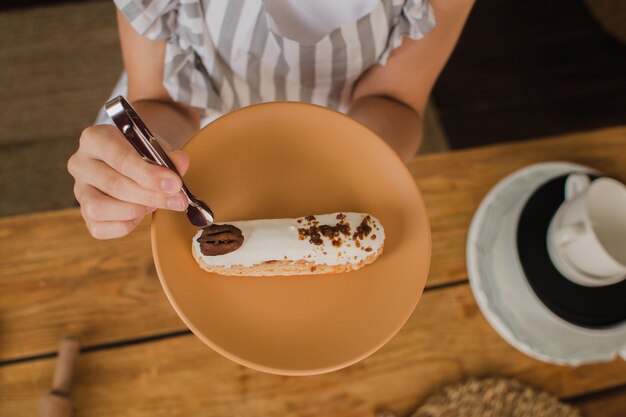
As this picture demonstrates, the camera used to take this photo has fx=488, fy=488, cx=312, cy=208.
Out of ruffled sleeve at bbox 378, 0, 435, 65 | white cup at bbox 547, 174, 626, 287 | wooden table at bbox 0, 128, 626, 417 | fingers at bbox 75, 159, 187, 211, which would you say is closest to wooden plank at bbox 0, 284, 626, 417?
wooden table at bbox 0, 128, 626, 417

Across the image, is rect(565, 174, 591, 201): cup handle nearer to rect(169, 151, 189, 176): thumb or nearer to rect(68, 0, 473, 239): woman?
rect(68, 0, 473, 239): woman

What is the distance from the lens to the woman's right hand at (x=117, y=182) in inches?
18.3

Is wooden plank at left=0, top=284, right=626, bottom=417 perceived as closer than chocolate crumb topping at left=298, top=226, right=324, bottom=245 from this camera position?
No

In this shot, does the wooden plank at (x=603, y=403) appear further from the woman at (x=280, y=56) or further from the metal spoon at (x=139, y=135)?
the metal spoon at (x=139, y=135)

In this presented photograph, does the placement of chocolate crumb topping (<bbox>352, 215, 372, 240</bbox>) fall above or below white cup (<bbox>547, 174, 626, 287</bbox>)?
above

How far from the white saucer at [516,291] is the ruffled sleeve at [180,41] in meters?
0.44

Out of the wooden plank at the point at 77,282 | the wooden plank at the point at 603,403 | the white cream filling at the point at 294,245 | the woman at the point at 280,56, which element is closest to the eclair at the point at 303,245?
the white cream filling at the point at 294,245

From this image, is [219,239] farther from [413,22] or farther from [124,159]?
[413,22]

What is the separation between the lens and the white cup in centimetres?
58

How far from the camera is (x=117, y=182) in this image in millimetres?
485

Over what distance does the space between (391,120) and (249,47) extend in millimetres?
233

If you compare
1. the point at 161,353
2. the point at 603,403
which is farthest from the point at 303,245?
the point at 603,403

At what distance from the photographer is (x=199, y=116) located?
31.4 inches

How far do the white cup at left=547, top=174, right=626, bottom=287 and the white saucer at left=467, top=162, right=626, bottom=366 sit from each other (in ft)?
0.20
